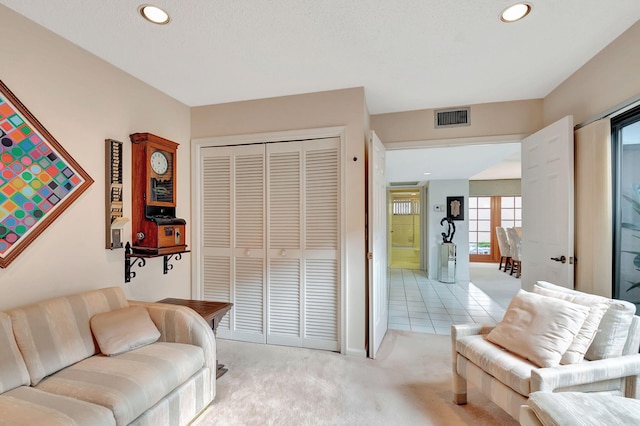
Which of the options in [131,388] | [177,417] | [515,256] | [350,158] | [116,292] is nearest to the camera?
[131,388]

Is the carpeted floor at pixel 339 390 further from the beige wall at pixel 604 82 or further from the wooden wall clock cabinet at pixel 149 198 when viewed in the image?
the beige wall at pixel 604 82

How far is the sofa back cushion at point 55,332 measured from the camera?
1.51 meters

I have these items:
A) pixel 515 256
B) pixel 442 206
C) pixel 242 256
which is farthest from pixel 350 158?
pixel 515 256

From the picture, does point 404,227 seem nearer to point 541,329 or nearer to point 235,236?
point 235,236

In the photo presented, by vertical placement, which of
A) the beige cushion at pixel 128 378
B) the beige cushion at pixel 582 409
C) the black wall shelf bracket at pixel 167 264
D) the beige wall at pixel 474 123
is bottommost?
the beige cushion at pixel 128 378

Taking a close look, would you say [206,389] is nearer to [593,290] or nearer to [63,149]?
[63,149]

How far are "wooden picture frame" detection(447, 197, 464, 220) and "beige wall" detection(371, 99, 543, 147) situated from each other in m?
3.83

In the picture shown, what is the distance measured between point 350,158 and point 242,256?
1474 mm

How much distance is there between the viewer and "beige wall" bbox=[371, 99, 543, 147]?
295 centimetres

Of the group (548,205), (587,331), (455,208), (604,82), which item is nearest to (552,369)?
(587,331)

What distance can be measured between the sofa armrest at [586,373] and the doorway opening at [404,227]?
7450 millimetres

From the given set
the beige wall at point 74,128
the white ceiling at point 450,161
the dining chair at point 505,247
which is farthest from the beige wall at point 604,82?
the dining chair at point 505,247

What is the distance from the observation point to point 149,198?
8.01 feet

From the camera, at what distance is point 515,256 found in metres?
6.61
